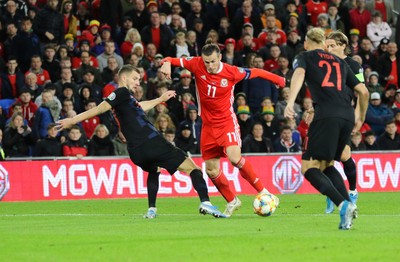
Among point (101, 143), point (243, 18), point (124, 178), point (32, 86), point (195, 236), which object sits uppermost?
point (243, 18)

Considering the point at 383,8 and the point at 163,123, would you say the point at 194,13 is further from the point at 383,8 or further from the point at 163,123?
the point at 383,8

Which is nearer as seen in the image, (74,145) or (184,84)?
(74,145)

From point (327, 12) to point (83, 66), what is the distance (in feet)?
25.6

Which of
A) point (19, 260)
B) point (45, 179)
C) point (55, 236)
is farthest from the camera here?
point (45, 179)

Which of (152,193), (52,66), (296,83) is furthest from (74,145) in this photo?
(296,83)

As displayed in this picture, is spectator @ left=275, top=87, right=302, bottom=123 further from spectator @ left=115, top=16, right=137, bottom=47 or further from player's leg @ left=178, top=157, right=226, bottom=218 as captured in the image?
player's leg @ left=178, top=157, right=226, bottom=218

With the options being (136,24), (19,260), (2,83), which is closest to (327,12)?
(136,24)

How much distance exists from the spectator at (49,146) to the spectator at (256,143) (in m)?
3.97

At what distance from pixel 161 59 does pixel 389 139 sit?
5.42m

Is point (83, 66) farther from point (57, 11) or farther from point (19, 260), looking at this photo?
point (19, 260)

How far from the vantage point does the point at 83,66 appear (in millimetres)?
25391

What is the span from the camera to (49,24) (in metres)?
26.8

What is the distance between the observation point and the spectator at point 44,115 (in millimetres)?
23672

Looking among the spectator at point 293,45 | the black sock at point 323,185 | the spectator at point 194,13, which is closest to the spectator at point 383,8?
the spectator at point 293,45
